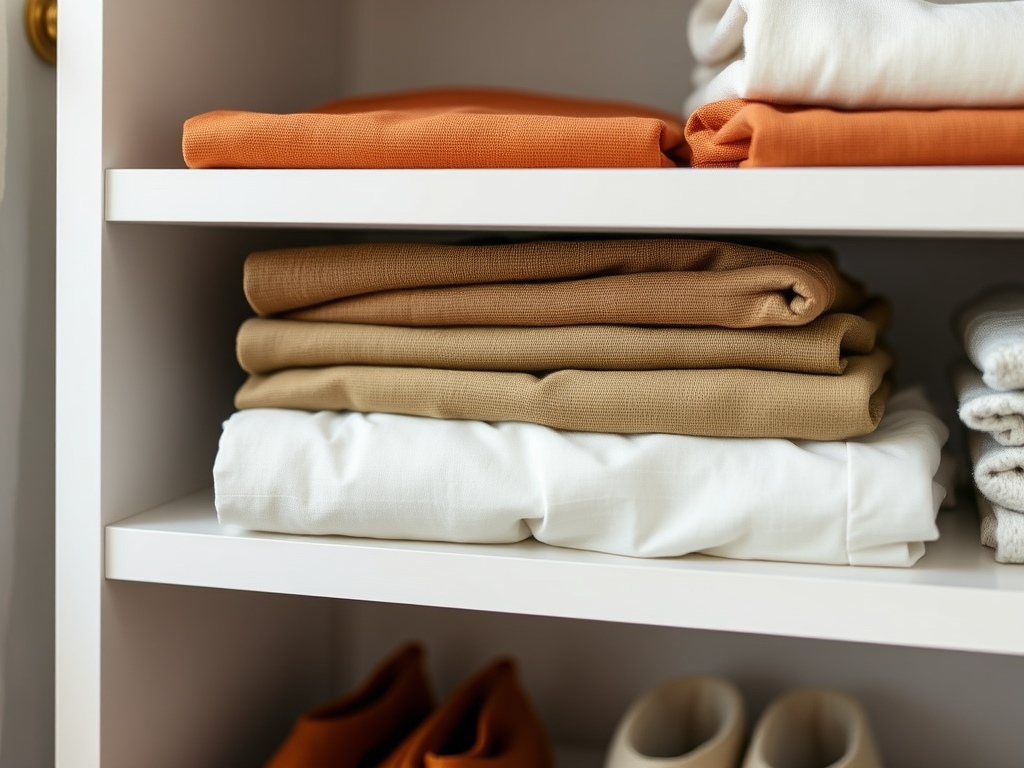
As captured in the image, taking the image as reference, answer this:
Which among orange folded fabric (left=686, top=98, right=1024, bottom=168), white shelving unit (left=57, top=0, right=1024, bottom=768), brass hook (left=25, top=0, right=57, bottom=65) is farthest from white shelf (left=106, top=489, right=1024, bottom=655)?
brass hook (left=25, top=0, right=57, bottom=65)

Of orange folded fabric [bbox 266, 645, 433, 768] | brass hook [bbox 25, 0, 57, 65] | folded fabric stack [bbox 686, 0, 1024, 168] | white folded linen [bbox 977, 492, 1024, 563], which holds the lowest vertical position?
orange folded fabric [bbox 266, 645, 433, 768]

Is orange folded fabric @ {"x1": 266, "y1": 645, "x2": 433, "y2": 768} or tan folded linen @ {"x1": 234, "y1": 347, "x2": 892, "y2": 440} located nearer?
tan folded linen @ {"x1": 234, "y1": 347, "x2": 892, "y2": 440}

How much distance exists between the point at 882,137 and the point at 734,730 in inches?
18.2

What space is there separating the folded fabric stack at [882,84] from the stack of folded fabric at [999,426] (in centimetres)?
11

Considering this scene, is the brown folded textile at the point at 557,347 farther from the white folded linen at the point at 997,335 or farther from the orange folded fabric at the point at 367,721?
the orange folded fabric at the point at 367,721

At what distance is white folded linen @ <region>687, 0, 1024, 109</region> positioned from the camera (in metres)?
0.53

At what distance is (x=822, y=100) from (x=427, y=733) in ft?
1.76

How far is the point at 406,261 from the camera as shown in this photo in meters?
0.65

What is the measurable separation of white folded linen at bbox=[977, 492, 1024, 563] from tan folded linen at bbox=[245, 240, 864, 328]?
162 mm

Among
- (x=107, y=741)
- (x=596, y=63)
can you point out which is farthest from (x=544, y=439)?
(x=596, y=63)

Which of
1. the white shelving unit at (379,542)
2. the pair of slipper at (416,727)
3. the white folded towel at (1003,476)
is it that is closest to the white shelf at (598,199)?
the white shelving unit at (379,542)

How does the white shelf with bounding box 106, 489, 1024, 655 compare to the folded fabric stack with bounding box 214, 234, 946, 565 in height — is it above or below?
below

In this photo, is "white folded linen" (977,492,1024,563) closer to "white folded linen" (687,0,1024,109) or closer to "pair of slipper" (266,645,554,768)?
"white folded linen" (687,0,1024,109)

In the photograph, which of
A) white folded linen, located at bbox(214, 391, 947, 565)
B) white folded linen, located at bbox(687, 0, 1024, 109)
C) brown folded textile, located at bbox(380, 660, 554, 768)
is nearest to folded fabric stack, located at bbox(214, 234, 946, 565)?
white folded linen, located at bbox(214, 391, 947, 565)
